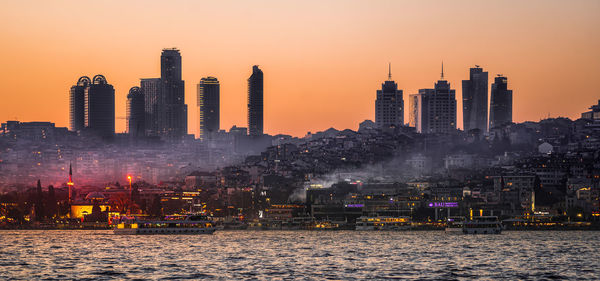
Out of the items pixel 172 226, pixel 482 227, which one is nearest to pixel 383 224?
pixel 482 227

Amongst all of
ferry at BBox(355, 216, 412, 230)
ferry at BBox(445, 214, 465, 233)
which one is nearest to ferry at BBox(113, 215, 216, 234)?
ferry at BBox(355, 216, 412, 230)

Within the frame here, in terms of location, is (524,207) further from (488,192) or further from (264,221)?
(264,221)

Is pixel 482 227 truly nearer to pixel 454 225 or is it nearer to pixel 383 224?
pixel 454 225

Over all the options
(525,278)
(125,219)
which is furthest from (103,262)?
(125,219)

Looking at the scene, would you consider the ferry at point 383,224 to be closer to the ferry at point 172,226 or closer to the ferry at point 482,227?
the ferry at point 482,227

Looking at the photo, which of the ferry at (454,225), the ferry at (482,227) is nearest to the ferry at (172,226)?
the ferry at (454,225)

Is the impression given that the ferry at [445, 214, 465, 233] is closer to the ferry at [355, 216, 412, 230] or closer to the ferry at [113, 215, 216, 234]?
the ferry at [355, 216, 412, 230]
